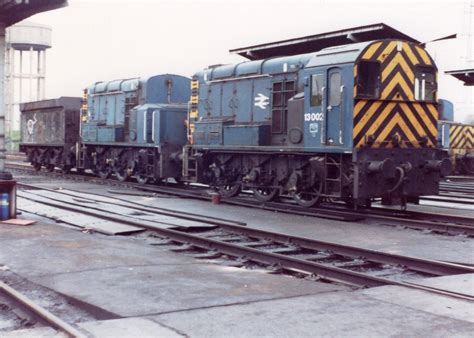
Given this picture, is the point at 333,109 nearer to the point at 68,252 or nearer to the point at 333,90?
the point at 333,90

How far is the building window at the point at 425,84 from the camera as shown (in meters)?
12.5

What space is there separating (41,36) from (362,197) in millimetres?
47727

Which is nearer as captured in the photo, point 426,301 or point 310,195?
point 426,301

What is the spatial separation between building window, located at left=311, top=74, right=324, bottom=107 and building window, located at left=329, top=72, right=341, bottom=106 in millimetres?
256

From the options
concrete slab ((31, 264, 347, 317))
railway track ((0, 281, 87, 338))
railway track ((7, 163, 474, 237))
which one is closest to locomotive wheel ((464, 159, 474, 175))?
railway track ((7, 163, 474, 237))

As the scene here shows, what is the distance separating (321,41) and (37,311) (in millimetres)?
10850

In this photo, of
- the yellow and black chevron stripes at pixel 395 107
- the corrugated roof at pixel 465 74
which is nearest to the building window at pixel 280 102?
the yellow and black chevron stripes at pixel 395 107

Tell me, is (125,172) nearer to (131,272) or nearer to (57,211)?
(57,211)

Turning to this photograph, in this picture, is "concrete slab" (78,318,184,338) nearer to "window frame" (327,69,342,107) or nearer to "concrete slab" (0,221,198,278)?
"concrete slab" (0,221,198,278)

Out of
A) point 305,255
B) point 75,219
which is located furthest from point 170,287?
point 75,219

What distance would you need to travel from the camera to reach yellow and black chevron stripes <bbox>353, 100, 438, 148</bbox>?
11.8m

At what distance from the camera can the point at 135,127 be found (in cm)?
2034

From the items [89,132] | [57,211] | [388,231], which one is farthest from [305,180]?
[89,132]

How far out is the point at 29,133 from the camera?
29391 mm
